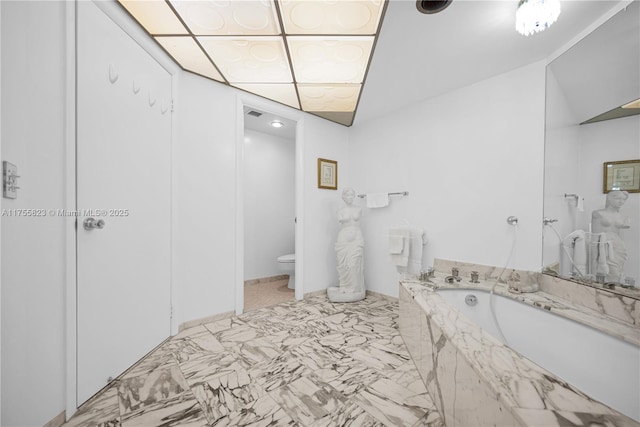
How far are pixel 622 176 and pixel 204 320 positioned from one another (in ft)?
9.50

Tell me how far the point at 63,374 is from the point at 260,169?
2863mm

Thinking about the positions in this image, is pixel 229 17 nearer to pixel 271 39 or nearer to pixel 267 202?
pixel 271 39

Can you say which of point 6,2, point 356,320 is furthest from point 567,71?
point 6,2

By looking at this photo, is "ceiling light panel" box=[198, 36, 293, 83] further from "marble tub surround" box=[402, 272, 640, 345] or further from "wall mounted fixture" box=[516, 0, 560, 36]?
"marble tub surround" box=[402, 272, 640, 345]

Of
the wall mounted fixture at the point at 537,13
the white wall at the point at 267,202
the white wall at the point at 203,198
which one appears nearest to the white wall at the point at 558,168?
the wall mounted fixture at the point at 537,13

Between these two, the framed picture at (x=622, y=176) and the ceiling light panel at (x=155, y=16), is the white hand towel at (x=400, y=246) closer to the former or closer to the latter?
the framed picture at (x=622, y=176)

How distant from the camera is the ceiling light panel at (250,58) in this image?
63.6 inches

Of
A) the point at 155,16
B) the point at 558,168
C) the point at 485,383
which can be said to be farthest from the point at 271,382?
the point at 558,168

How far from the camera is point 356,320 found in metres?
2.12

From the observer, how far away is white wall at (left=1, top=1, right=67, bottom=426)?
835 millimetres

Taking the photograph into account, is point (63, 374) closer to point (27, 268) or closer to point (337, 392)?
point (27, 268)

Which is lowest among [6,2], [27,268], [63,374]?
[63,374]

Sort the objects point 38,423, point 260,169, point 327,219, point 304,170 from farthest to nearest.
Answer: point 260,169 → point 327,219 → point 304,170 → point 38,423

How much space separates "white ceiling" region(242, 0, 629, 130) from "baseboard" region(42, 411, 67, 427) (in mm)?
2543
